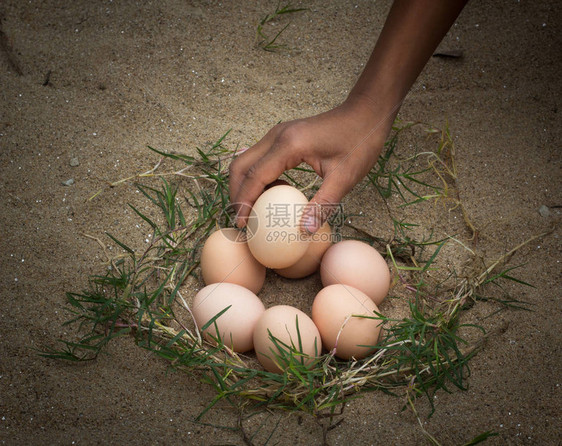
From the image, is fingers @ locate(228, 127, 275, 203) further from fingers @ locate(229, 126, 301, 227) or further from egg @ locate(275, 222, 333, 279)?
egg @ locate(275, 222, 333, 279)

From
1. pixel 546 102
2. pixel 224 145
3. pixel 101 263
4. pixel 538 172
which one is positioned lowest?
pixel 101 263

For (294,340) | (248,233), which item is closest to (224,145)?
(248,233)

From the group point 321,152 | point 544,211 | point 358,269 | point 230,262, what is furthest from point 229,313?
point 544,211

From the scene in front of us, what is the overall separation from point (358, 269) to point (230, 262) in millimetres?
350

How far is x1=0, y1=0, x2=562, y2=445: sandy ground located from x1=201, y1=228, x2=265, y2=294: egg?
15 centimetres

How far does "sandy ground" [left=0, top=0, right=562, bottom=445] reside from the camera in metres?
1.38

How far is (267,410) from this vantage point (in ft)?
4.61

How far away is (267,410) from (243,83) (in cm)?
118

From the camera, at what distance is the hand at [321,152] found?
1.54 m

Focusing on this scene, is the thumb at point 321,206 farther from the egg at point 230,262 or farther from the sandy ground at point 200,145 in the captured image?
the sandy ground at point 200,145

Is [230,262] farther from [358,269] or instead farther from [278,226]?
[358,269]

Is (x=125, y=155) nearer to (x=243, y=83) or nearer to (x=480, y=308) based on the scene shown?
(x=243, y=83)

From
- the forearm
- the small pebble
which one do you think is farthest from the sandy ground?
the forearm

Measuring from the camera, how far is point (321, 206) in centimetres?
146
